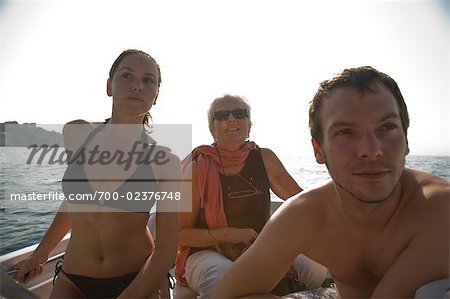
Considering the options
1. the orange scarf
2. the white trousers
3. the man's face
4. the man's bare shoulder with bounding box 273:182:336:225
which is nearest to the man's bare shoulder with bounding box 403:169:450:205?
the man's face

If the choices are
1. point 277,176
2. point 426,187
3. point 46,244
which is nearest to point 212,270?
point 277,176

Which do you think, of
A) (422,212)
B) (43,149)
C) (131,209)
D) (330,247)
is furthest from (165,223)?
(43,149)

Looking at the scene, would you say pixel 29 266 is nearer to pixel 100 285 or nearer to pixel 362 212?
pixel 100 285

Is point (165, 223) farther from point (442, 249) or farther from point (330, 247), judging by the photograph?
point (442, 249)

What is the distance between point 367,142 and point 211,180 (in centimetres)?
158

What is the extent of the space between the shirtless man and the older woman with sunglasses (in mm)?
949

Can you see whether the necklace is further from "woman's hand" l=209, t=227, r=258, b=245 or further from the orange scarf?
"woman's hand" l=209, t=227, r=258, b=245

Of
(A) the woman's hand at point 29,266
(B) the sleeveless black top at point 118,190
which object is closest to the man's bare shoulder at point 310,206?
(B) the sleeveless black top at point 118,190

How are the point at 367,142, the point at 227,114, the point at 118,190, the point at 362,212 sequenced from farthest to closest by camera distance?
the point at 227,114
the point at 118,190
the point at 362,212
the point at 367,142

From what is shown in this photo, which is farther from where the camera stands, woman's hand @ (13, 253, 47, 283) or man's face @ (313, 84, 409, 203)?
woman's hand @ (13, 253, 47, 283)

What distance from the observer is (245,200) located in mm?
2607

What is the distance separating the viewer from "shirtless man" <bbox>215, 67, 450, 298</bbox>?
1.13 metres

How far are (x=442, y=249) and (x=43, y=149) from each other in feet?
11.3

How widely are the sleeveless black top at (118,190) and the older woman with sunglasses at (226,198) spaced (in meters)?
0.63
